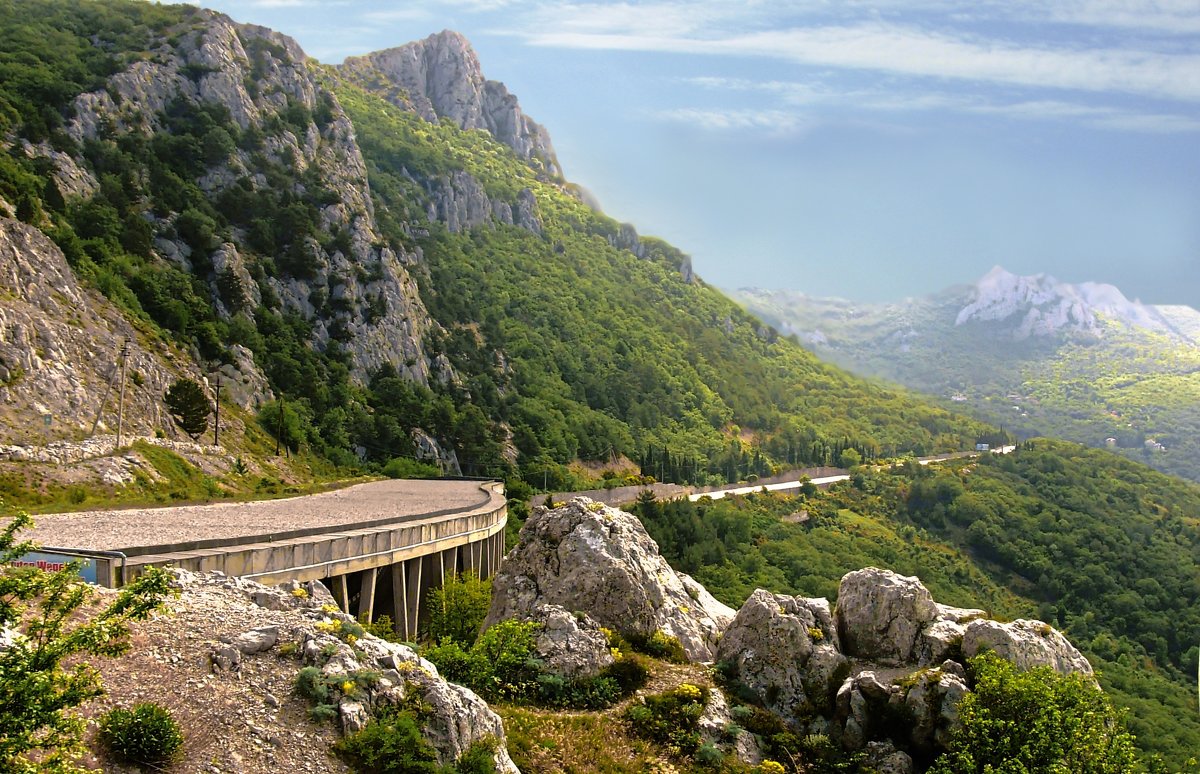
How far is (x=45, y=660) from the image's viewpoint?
44.8ft

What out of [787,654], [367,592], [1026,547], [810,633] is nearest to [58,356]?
[367,592]

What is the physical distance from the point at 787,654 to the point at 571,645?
5.32m

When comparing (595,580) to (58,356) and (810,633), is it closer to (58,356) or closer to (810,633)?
(810,633)

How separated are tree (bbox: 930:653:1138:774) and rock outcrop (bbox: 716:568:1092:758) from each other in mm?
777

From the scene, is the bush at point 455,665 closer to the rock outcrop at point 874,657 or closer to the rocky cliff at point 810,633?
the rocky cliff at point 810,633

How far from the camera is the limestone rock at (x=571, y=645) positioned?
80.0 feet

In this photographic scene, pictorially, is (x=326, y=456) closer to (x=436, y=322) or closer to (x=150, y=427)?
(x=150, y=427)

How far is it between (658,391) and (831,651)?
136 m

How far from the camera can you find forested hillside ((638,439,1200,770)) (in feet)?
240

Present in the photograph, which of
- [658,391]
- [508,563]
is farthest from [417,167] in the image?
[508,563]

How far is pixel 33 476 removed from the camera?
127ft

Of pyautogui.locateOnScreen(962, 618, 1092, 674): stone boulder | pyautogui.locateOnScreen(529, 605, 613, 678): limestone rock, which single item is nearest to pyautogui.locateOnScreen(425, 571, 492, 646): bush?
pyautogui.locateOnScreen(529, 605, 613, 678): limestone rock

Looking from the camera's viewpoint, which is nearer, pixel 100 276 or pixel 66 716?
pixel 66 716

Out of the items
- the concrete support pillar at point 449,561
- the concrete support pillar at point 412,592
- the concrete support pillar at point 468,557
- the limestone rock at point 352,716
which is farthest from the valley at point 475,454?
the concrete support pillar at point 468,557
